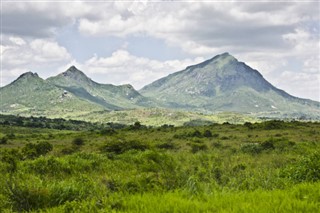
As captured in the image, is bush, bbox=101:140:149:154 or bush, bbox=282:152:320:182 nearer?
bush, bbox=282:152:320:182

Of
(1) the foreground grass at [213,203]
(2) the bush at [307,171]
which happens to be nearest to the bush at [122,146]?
(2) the bush at [307,171]

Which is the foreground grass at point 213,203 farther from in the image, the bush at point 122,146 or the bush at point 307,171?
the bush at point 122,146

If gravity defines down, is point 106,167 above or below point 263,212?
below

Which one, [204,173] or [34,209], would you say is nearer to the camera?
[34,209]

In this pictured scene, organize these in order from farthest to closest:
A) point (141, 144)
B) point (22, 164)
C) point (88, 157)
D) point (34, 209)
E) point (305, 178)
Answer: point (141, 144) → point (88, 157) → point (22, 164) → point (305, 178) → point (34, 209)

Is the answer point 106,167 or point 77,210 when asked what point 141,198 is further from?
point 106,167

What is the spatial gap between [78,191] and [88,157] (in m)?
12.5

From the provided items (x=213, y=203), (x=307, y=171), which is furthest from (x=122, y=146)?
(x=213, y=203)

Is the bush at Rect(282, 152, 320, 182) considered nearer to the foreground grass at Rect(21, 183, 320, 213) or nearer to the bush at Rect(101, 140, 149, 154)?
the foreground grass at Rect(21, 183, 320, 213)

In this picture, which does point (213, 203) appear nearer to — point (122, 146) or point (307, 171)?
point (307, 171)

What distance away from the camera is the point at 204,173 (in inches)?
596

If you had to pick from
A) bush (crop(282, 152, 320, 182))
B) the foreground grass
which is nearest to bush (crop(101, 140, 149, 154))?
bush (crop(282, 152, 320, 182))

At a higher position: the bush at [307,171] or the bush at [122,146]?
the bush at [307,171]

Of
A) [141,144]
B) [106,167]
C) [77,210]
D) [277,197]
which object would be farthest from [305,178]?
[141,144]
